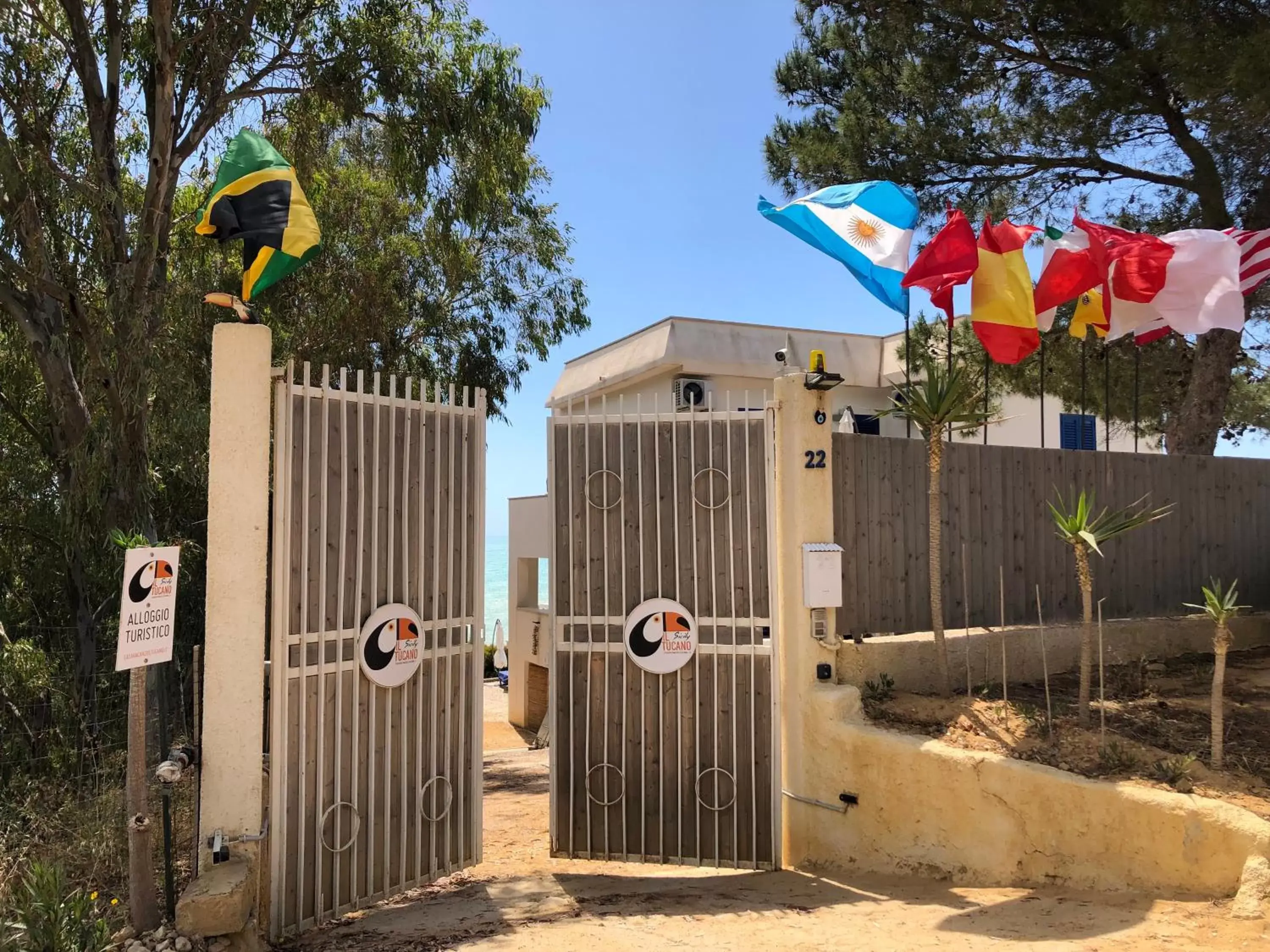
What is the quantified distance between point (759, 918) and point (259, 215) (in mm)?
5355

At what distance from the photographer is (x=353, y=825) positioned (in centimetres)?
538

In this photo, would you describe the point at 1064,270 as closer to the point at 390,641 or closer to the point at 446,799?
the point at 390,641

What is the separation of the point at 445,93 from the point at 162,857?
8506mm

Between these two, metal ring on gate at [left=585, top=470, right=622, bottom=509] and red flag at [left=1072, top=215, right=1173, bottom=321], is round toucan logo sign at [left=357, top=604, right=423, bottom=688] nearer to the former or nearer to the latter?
metal ring on gate at [left=585, top=470, right=622, bottom=509]

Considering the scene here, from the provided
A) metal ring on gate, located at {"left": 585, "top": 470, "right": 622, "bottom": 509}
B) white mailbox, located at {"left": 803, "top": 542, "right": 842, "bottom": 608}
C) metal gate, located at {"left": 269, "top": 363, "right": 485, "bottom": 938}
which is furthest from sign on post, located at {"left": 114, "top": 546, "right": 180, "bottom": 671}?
white mailbox, located at {"left": 803, "top": 542, "right": 842, "bottom": 608}

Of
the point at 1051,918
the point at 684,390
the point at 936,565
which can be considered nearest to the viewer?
the point at 1051,918

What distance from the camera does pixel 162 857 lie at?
5.23m

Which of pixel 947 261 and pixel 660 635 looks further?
pixel 947 261

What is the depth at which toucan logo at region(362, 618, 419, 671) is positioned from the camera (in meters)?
5.48

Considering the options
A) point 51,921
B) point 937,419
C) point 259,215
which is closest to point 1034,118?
point 937,419

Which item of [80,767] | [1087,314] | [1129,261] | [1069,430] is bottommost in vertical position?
[80,767]

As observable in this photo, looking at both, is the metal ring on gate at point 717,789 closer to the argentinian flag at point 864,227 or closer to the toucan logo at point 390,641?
the toucan logo at point 390,641

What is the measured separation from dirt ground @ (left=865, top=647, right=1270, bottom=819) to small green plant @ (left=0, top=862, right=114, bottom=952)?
4.70 meters

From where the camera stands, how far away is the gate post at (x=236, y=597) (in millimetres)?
4938
